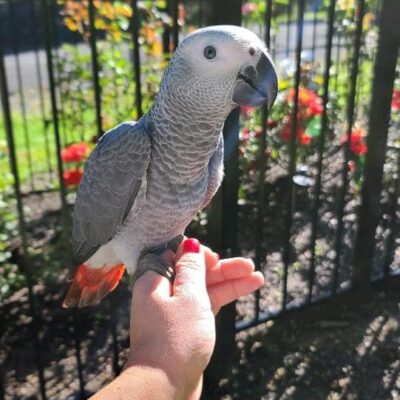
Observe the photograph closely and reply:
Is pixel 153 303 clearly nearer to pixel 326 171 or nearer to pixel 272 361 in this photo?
pixel 272 361

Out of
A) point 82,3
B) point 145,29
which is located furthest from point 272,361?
point 82,3

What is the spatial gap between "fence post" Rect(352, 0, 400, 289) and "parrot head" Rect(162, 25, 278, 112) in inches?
44.9

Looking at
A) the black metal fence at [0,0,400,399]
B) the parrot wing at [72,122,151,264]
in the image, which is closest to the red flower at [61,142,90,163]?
the black metal fence at [0,0,400,399]

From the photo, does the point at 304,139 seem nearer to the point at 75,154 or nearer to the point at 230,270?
the point at 75,154

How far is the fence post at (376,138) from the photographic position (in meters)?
2.13

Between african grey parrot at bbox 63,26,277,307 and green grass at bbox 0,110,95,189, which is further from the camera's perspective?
green grass at bbox 0,110,95,189

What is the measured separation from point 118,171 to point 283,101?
1.92 metres

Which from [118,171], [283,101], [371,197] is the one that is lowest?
[371,197]

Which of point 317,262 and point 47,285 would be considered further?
point 317,262

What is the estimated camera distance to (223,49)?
3.85 feet

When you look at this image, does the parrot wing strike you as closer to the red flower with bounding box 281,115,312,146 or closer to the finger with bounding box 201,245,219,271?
the finger with bounding box 201,245,219,271

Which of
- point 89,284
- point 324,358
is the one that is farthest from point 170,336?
point 324,358

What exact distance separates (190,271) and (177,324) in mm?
155

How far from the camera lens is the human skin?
103cm
